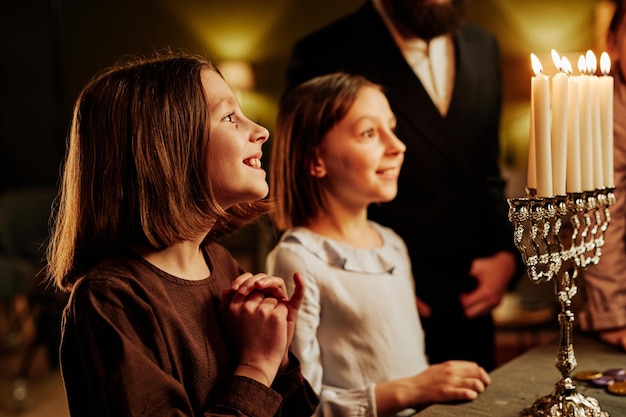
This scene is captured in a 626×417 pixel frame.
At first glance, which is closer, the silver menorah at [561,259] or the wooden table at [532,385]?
the silver menorah at [561,259]

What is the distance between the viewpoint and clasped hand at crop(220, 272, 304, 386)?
1490 mm

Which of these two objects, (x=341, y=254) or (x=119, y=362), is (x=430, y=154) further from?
(x=119, y=362)

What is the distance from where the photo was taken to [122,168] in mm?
1424

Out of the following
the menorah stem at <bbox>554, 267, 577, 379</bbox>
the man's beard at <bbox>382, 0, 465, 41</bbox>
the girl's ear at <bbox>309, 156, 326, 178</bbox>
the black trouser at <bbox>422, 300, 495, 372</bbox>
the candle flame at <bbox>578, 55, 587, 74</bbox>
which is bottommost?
the black trouser at <bbox>422, 300, 495, 372</bbox>

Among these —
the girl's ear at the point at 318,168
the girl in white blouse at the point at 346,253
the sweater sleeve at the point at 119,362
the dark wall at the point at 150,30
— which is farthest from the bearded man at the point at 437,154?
the sweater sleeve at the point at 119,362

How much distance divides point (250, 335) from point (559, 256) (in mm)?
597

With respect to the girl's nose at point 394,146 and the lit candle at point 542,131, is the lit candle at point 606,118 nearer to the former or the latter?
the lit candle at point 542,131

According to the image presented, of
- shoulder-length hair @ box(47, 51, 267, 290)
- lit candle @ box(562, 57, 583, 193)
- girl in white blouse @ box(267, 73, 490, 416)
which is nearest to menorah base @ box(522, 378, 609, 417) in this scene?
girl in white blouse @ box(267, 73, 490, 416)

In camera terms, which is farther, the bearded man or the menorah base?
the bearded man

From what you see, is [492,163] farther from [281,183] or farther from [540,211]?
[540,211]

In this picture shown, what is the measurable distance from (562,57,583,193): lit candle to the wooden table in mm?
465

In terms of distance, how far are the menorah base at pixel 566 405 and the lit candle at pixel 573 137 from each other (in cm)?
39

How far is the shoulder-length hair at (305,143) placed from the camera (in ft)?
6.93

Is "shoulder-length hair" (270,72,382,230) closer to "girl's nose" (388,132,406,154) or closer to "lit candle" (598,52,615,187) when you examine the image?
"girl's nose" (388,132,406,154)
